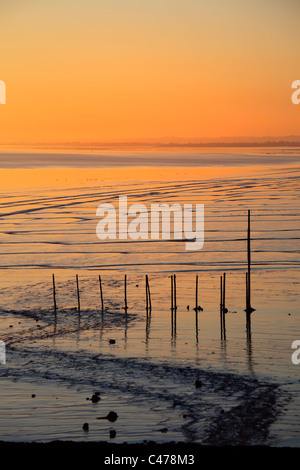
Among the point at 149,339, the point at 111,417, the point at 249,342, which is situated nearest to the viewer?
the point at 111,417

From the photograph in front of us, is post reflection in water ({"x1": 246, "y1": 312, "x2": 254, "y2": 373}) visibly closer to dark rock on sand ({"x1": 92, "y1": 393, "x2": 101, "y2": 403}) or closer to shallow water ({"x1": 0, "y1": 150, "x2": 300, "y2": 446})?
shallow water ({"x1": 0, "y1": 150, "x2": 300, "y2": 446})

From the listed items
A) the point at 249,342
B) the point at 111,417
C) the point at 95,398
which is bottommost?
the point at 111,417

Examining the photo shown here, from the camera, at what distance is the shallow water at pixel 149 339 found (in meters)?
14.3

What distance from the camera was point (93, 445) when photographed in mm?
11836

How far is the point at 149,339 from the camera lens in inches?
819

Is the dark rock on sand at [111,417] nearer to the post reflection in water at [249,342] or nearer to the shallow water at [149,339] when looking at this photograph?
the shallow water at [149,339]

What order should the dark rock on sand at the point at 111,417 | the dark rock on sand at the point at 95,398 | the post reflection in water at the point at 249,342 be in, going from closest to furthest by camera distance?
the dark rock on sand at the point at 111,417
the dark rock on sand at the point at 95,398
the post reflection in water at the point at 249,342

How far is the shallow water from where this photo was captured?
47.0ft

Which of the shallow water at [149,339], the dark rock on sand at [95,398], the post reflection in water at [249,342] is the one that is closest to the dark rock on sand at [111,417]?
the shallow water at [149,339]

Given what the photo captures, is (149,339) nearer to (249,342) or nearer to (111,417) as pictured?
(249,342)

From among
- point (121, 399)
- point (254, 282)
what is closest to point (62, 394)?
point (121, 399)

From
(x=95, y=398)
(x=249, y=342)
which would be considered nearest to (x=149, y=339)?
(x=249, y=342)

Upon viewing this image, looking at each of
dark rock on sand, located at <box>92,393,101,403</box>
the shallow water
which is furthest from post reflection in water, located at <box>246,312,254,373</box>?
dark rock on sand, located at <box>92,393,101,403</box>
